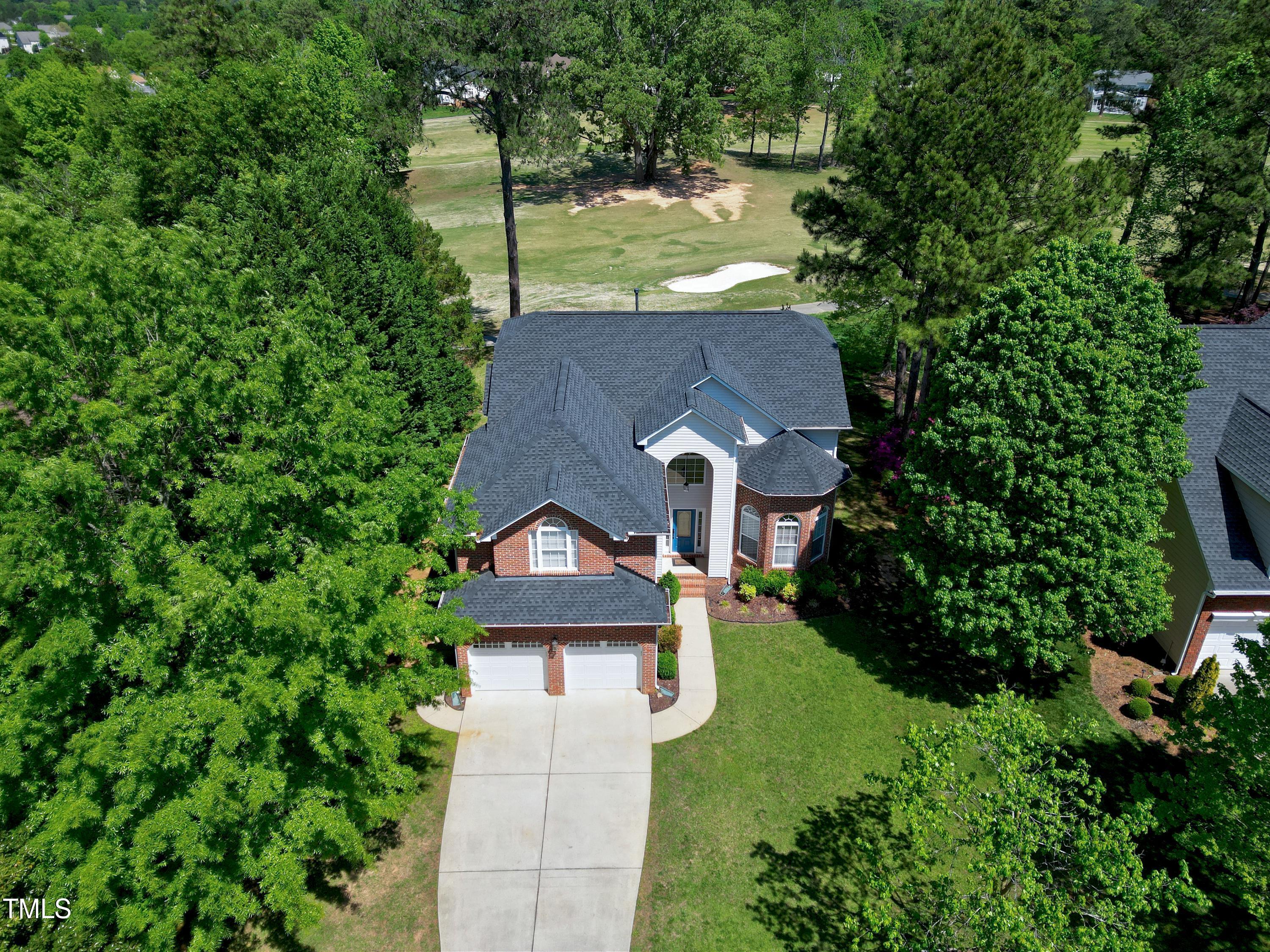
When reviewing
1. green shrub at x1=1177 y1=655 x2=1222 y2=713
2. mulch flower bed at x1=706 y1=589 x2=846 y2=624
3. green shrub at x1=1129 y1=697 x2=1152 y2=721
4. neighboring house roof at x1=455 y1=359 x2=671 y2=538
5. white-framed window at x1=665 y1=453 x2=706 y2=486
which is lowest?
mulch flower bed at x1=706 y1=589 x2=846 y2=624

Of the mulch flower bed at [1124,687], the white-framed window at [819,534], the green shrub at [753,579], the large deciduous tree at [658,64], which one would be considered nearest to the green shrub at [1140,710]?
the mulch flower bed at [1124,687]

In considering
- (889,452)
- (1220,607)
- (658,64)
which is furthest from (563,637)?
(658,64)

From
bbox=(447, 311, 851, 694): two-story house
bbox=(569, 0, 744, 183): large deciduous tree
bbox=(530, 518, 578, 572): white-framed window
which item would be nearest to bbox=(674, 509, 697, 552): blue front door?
bbox=(447, 311, 851, 694): two-story house

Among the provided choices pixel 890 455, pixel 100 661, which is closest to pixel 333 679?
pixel 100 661

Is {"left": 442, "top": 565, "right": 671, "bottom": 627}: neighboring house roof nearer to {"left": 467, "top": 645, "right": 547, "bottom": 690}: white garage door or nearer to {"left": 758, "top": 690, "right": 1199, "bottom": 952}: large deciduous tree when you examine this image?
{"left": 467, "top": 645, "right": 547, "bottom": 690}: white garage door

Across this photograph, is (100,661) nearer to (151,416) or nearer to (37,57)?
(151,416)

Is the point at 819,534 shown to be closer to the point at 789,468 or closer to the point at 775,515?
the point at 775,515
